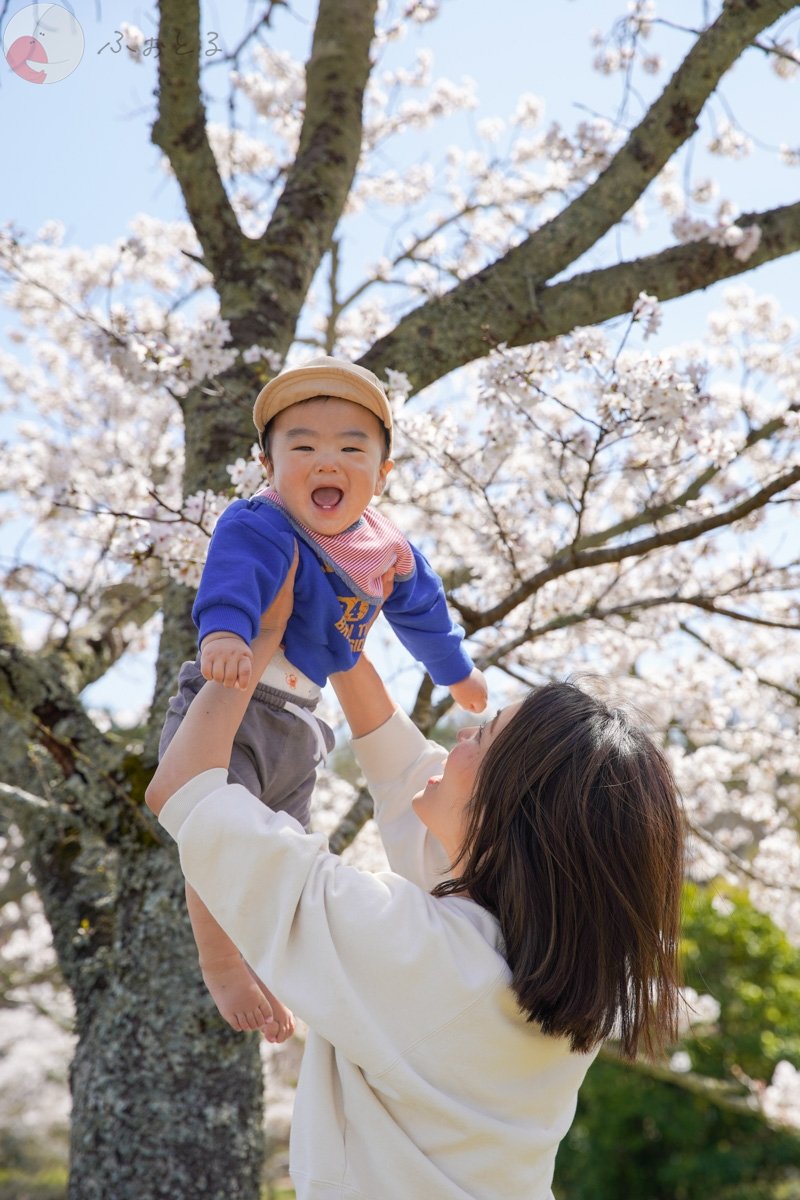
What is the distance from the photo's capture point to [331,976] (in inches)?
55.8

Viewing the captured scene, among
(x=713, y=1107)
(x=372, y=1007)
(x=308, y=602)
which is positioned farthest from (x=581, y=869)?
(x=713, y=1107)

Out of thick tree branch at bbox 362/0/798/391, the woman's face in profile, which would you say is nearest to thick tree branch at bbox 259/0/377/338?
thick tree branch at bbox 362/0/798/391

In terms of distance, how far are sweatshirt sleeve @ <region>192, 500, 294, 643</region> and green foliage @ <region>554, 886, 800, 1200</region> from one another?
6.46 metres

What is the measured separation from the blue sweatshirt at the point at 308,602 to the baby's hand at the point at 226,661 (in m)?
0.03

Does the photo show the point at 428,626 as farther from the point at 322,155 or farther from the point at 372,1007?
the point at 322,155

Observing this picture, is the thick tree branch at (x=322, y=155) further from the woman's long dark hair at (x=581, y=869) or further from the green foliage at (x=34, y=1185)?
the green foliage at (x=34, y=1185)

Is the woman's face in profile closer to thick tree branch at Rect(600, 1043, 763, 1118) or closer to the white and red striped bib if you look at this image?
the white and red striped bib

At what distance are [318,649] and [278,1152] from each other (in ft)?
34.7

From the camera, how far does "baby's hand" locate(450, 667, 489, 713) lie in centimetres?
218

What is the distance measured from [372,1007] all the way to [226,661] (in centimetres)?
53

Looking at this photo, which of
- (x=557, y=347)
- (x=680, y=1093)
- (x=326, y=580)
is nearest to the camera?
(x=326, y=580)

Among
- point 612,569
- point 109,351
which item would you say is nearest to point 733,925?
point 612,569

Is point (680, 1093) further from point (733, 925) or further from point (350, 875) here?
point (350, 875)

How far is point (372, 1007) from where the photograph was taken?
1.42 meters
